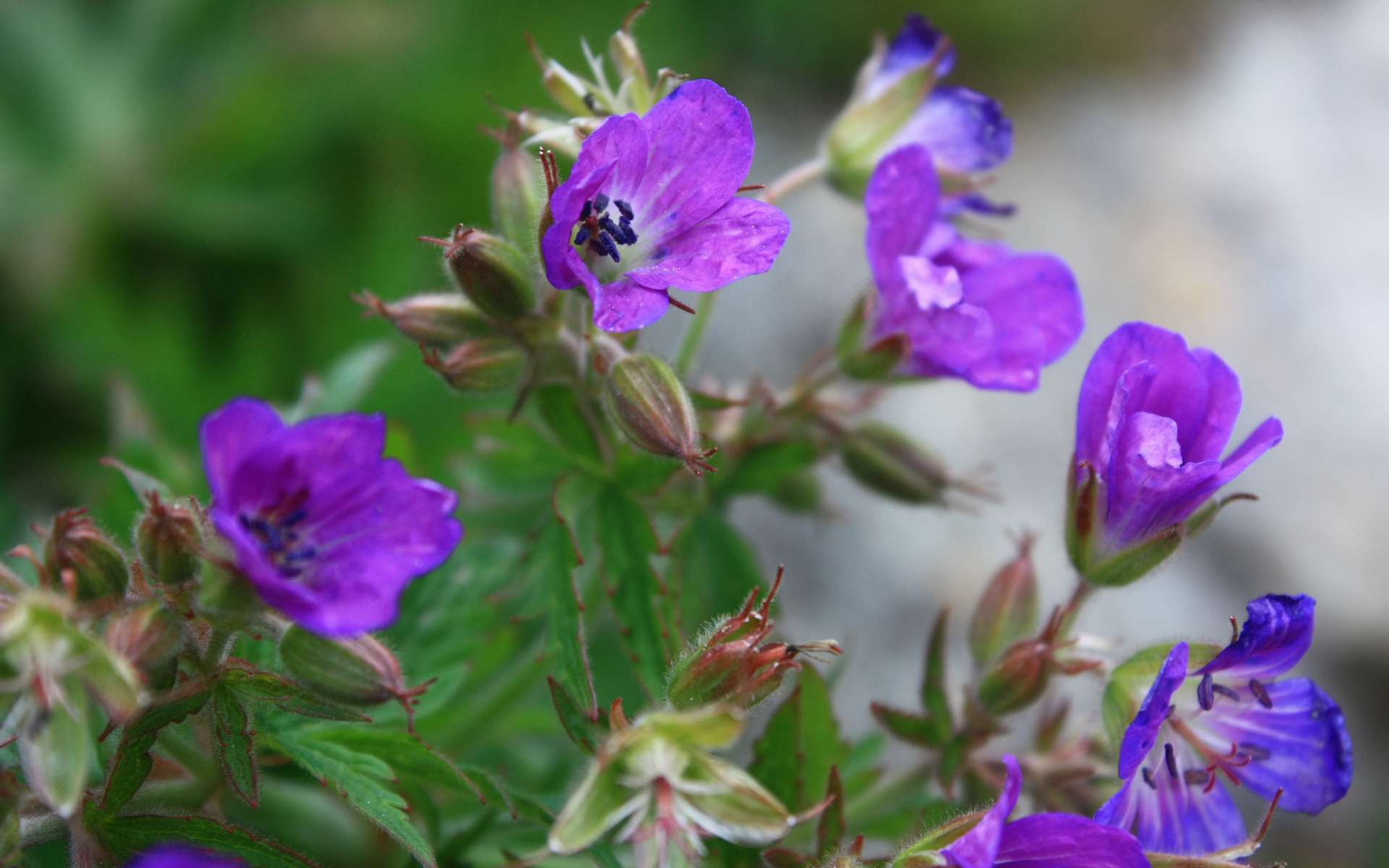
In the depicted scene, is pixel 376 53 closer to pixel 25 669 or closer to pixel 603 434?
pixel 603 434

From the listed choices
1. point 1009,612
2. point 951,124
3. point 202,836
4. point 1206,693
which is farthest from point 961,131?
point 202,836

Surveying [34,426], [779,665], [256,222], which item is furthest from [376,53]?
[779,665]

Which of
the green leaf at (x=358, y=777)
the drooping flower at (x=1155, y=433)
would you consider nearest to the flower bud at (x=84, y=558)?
the green leaf at (x=358, y=777)

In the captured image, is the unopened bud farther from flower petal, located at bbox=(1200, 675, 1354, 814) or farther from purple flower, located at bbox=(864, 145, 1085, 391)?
flower petal, located at bbox=(1200, 675, 1354, 814)

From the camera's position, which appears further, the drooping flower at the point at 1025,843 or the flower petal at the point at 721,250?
the flower petal at the point at 721,250

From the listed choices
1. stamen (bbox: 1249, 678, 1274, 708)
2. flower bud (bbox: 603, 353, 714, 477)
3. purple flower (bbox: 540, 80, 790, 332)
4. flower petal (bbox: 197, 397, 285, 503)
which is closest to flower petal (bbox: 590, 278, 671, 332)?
purple flower (bbox: 540, 80, 790, 332)

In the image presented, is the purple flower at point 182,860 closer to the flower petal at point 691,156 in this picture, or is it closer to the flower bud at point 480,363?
the flower bud at point 480,363
